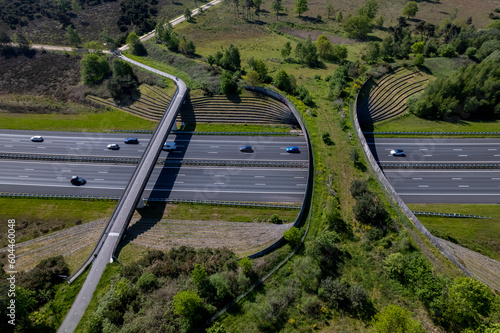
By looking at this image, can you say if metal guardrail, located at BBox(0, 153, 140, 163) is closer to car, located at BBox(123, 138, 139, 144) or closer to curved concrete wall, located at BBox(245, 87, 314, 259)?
car, located at BBox(123, 138, 139, 144)

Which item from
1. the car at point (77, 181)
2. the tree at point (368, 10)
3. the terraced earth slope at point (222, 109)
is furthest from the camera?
the tree at point (368, 10)

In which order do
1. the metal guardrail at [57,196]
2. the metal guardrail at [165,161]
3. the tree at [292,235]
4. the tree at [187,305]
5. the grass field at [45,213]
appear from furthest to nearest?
1. the metal guardrail at [165,161]
2. the metal guardrail at [57,196]
3. the grass field at [45,213]
4. the tree at [292,235]
5. the tree at [187,305]

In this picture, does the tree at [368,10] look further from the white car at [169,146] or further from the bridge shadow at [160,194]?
the white car at [169,146]

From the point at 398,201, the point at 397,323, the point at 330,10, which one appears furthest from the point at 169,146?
the point at 330,10

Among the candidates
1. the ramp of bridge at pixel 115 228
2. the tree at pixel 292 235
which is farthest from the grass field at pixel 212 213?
the tree at pixel 292 235

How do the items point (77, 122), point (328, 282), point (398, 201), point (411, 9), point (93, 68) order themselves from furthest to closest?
point (411, 9) → point (93, 68) → point (77, 122) → point (398, 201) → point (328, 282)

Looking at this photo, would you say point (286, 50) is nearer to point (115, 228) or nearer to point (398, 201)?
point (398, 201)

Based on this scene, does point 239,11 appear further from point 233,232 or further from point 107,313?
point 107,313
